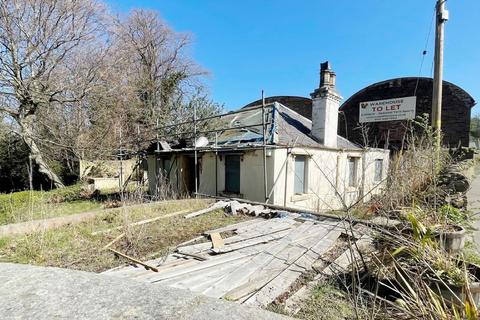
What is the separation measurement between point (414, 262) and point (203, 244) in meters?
3.11

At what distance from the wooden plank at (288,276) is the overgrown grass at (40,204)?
4976 millimetres

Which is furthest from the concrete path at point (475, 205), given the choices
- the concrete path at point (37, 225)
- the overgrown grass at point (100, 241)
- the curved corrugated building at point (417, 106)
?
the curved corrugated building at point (417, 106)

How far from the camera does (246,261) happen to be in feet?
13.5

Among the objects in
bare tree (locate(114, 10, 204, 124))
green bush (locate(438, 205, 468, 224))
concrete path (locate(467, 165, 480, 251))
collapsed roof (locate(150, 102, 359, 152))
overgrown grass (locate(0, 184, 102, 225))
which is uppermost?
bare tree (locate(114, 10, 204, 124))

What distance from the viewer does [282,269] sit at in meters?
3.84

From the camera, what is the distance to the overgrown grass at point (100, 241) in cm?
421

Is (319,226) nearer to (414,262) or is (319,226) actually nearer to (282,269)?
(282,269)

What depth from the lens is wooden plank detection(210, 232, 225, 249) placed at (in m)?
4.66

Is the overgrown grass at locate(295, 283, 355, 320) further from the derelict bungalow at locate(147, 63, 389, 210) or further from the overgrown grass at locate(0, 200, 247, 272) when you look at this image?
the derelict bungalow at locate(147, 63, 389, 210)

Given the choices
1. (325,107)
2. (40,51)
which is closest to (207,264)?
(325,107)

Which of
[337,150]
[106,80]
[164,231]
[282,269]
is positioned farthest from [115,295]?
[106,80]

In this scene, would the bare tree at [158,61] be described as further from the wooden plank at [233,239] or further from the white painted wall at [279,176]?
the wooden plank at [233,239]

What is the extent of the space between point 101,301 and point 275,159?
7739mm

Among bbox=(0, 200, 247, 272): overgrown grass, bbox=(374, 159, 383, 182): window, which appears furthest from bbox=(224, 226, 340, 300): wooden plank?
Result: bbox=(374, 159, 383, 182): window
